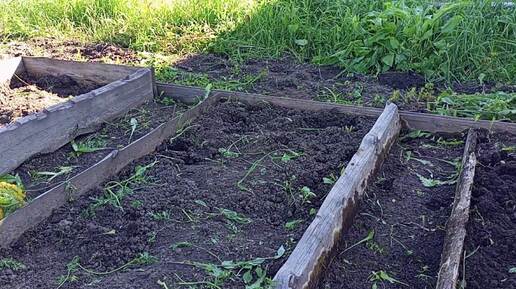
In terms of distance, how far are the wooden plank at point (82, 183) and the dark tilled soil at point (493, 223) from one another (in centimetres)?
182

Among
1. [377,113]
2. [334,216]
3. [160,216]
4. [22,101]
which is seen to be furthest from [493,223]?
[22,101]

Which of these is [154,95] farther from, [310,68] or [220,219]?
[220,219]

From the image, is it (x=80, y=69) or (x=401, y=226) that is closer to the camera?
(x=401, y=226)

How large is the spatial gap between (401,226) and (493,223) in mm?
418

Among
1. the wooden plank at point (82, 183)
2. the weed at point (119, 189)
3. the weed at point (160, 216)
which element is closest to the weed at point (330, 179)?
the weed at point (160, 216)

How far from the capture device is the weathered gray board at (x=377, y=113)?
389cm

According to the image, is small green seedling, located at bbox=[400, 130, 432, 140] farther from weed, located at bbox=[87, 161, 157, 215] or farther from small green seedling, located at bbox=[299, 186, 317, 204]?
weed, located at bbox=[87, 161, 157, 215]

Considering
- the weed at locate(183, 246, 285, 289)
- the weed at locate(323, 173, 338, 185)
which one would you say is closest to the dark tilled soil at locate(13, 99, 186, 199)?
the weed at locate(183, 246, 285, 289)

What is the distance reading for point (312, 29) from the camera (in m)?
5.64

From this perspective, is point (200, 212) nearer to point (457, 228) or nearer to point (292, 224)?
point (292, 224)

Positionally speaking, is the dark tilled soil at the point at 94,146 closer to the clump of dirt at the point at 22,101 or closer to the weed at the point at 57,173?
the weed at the point at 57,173

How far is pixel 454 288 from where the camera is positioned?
7.30ft

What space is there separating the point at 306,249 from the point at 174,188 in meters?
1.06

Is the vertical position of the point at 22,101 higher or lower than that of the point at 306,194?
lower
